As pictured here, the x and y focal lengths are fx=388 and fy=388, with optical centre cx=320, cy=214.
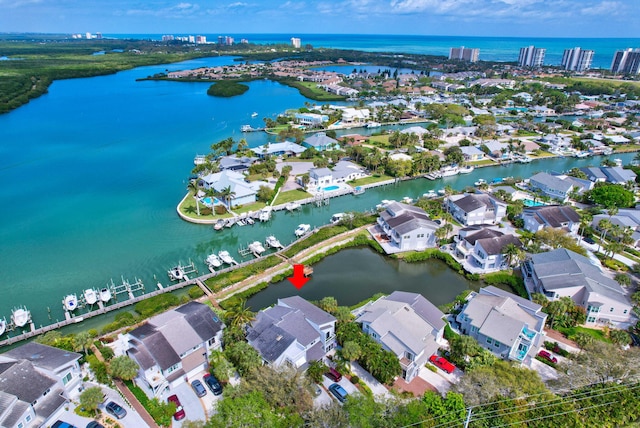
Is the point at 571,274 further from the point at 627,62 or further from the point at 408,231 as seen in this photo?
the point at 627,62

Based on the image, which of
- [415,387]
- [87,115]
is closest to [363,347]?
[415,387]

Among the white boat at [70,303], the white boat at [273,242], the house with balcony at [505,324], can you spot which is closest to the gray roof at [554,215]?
the house with balcony at [505,324]

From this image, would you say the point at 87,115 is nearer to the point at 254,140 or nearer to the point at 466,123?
the point at 254,140

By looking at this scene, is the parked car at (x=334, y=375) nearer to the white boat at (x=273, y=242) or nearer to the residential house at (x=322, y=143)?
the white boat at (x=273, y=242)

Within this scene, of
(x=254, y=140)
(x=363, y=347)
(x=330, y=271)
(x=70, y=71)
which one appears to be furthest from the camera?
(x=70, y=71)

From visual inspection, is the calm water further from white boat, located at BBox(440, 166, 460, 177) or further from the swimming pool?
white boat, located at BBox(440, 166, 460, 177)
